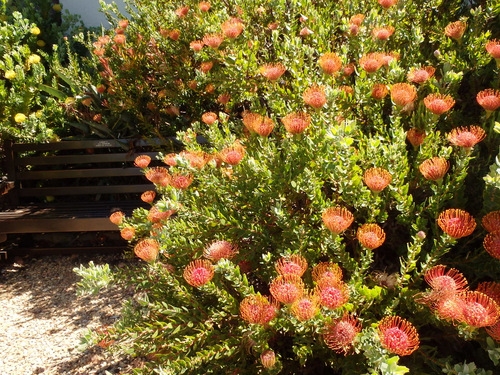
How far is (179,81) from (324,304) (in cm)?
217

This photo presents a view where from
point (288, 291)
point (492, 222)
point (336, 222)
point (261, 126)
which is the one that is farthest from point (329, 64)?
point (288, 291)

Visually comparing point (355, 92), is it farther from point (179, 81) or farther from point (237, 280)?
point (179, 81)

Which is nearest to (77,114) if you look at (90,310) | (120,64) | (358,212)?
(120,64)

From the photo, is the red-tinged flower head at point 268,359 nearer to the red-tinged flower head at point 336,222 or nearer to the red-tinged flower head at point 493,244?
the red-tinged flower head at point 336,222

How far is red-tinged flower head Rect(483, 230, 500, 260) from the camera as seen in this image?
986mm

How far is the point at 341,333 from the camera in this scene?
990mm

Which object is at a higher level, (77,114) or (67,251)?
(77,114)

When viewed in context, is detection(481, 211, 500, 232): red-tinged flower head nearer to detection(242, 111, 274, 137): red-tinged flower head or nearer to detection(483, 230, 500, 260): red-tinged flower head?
detection(483, 230, 500, 260): red-tinged flower head

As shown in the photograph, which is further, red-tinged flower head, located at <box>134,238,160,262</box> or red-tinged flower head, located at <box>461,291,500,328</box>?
red-tinged flower head, located at <box>134,238,160,262</box>

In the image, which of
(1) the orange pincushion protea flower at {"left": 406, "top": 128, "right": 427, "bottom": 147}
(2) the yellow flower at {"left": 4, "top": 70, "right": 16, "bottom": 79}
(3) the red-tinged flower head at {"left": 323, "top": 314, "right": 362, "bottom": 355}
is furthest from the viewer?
(2) the yellow flower at {"left": 4, "top": 70, "right": 16, "bottom": 79}

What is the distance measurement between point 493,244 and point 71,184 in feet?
12.1

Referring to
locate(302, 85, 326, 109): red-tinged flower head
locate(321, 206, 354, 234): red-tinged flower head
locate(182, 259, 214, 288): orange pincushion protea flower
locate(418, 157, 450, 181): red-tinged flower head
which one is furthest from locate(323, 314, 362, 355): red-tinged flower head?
locate(302, 85, 326, 109): red-tinged flower head

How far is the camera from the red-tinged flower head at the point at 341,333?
983mm

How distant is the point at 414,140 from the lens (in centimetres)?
142
